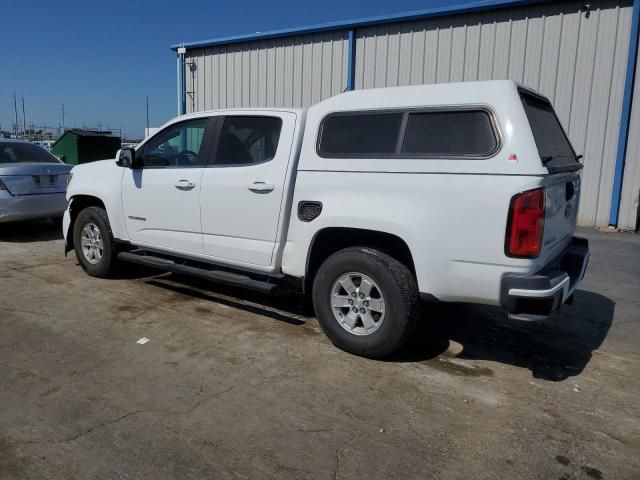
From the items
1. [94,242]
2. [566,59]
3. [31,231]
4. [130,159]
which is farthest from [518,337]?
[31,231]

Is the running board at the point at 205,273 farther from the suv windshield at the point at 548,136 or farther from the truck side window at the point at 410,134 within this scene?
the suv windshield at the point at 548,136

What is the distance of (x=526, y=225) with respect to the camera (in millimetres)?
3393

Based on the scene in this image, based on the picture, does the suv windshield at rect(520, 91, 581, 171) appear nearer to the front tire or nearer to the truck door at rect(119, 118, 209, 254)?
the front tire

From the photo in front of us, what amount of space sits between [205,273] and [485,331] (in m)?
2.66

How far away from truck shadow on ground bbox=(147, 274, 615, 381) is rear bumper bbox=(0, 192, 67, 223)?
3568 millimetres

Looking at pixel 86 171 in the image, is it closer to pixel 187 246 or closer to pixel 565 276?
pixel 187 246

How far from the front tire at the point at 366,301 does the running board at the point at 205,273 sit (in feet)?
1.95

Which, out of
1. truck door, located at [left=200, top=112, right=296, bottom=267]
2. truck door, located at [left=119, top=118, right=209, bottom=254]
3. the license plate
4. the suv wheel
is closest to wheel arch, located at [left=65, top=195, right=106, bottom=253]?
the suv wheel

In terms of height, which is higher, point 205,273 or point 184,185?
point 184,185

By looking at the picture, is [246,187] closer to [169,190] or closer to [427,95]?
[169,190]

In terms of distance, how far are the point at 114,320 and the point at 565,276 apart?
3819 mm

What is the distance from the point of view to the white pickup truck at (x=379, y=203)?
3479 millimetres

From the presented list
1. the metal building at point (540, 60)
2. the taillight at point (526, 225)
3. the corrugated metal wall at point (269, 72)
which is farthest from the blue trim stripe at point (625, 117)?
the taillight at point (526, 225)

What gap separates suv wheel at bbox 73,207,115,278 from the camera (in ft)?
20.1
